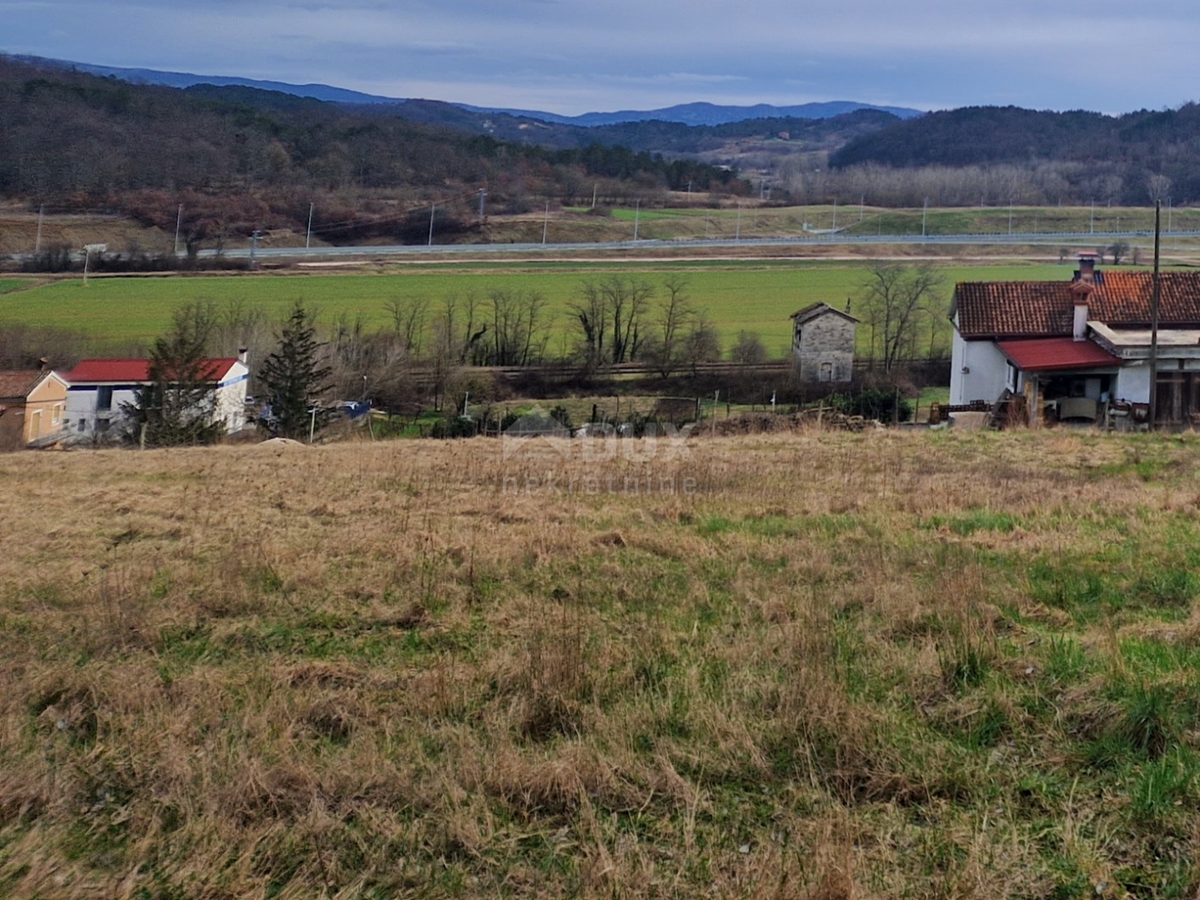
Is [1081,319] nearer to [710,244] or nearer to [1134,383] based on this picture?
[1134,383]

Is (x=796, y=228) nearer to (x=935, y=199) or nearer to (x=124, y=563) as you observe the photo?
(x=935, y=199)

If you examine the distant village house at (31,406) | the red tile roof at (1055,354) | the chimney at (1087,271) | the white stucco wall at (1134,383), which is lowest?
the distant village house at (31,406)

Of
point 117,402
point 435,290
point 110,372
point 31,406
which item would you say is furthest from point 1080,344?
point 435,290

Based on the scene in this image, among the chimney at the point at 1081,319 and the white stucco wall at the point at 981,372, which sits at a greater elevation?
the chimney at the point at 1081,319

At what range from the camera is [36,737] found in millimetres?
4086

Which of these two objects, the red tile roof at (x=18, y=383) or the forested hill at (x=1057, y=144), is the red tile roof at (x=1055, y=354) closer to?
the red tile roof at (x=18, y=383)

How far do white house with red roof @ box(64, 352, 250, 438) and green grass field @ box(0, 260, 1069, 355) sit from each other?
6306mm

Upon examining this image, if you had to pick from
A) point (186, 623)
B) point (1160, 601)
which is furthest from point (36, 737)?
point (1160, 601)

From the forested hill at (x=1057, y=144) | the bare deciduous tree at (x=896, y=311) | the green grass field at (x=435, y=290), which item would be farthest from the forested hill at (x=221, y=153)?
the forested hill at (x=1057, y=144)

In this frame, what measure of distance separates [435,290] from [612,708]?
191 ft

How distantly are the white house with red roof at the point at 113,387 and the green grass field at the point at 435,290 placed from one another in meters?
6.31

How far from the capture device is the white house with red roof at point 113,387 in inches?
1494

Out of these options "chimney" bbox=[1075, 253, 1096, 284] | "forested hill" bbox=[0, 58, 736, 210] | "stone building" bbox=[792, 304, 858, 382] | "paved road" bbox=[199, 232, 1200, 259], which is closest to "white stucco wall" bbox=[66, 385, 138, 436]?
"stone building" bbox=[792, 304, 858, 382]

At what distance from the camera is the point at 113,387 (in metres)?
40.2
